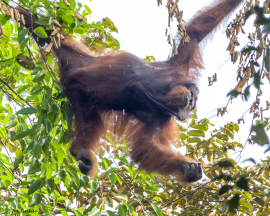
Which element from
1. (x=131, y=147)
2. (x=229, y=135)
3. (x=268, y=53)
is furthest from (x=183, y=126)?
(x=268, y=53)

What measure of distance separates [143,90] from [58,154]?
1198 mm

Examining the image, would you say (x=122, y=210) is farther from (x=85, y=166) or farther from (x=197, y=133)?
(x=197, y=133)

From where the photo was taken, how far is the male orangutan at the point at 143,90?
2906 mm

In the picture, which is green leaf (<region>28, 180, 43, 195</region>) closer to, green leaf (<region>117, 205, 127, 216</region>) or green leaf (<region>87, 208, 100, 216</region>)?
green leaf (<region>87, 208, 100, 216</region>)

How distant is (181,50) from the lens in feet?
10.2

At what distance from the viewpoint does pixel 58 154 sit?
2.19 m

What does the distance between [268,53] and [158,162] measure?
8.08 ft

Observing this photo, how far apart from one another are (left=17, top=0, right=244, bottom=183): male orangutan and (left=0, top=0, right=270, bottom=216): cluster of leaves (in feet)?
0.59

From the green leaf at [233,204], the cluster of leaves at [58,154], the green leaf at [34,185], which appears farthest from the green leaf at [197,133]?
the green leaf at [233,204]

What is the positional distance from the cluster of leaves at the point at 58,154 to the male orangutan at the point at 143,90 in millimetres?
179

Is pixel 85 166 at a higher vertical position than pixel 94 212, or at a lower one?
higher

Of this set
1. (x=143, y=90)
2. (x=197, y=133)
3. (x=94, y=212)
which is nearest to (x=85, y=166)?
(x=94, y=212)

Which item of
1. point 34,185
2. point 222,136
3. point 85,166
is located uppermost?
point 222,136

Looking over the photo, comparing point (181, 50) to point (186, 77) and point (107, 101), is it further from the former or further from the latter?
point (107, 101)
